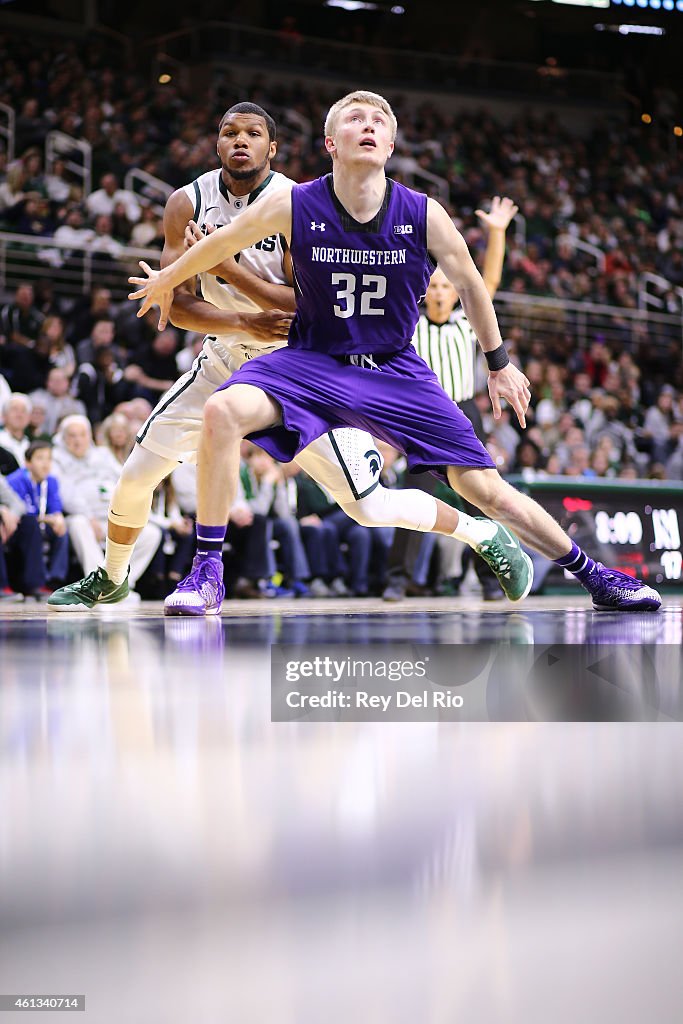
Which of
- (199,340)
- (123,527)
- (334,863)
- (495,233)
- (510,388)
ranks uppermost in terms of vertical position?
(199,340)

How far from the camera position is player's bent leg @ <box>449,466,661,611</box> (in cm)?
345

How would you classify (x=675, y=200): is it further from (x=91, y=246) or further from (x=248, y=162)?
(x=248, y=162)

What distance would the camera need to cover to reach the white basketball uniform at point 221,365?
356 centimetres

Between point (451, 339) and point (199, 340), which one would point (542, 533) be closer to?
point (451, 339)

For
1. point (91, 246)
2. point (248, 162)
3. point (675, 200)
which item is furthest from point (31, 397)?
point (675, 200)

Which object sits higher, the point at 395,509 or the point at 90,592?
the point at 395,509

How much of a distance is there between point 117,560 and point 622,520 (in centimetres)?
525

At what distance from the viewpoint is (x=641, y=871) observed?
0.96 metres

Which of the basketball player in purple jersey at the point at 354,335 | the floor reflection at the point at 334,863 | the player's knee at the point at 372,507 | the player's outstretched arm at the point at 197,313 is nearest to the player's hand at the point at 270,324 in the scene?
the player's outstretched arm at the point at 197,313

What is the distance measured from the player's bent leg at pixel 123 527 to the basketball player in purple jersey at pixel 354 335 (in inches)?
20.5

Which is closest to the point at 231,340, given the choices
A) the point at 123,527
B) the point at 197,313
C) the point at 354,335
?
the point at 197,313

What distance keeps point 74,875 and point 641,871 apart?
18.5 inches

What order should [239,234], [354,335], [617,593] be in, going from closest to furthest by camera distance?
1. [239,234]
2. [354,335]
3. [617,593]

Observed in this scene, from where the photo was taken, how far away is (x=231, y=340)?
383 cm
